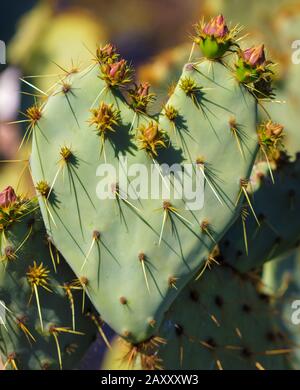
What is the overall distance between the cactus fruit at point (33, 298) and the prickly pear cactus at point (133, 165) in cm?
7

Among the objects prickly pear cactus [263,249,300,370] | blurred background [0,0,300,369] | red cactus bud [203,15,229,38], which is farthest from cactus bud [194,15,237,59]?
blurred background [0,0,300,369]

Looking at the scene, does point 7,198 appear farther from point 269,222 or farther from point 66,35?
point 66,35

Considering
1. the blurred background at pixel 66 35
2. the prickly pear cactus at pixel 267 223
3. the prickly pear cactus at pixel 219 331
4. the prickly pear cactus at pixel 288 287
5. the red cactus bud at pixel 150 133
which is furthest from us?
the blurred background at pixel 66 35

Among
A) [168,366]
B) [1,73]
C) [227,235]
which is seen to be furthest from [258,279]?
[1,73]

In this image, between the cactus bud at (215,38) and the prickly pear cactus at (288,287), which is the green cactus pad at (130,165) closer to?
the cactus bud at (215,38)

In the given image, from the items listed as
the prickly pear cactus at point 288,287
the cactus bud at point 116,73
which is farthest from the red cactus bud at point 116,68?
the prickly pear cactus at point 288,287

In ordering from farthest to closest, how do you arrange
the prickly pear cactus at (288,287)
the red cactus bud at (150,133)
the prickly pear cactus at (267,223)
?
the prickly pear cactus at (288,287) → the prickly pear cactus at (267,223) → the red cactus bud at (150,133)

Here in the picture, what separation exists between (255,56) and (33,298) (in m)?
0.61

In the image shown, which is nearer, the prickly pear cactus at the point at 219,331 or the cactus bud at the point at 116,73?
the cactus bud at the point at 116,73

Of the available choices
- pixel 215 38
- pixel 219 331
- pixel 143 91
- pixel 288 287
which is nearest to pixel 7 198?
pixel 143 91

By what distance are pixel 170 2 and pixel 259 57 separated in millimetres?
3719

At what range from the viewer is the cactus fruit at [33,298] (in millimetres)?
1565
